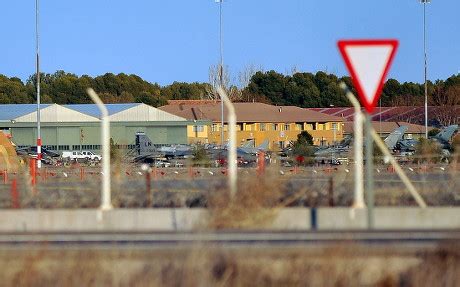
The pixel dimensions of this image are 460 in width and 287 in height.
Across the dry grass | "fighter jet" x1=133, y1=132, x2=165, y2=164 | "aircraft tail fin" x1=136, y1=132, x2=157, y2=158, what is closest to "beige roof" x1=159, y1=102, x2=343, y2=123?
"aircraft tail fin" x1=136, y1=132, x2=157, y2=158

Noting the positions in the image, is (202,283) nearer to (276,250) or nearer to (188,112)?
(276,250)

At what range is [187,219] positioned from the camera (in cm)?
1695

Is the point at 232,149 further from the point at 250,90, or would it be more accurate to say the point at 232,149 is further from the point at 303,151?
the point at 250,90

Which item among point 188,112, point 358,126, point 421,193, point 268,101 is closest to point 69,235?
point 358,126

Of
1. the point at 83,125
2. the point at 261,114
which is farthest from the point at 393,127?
the point at 83,125

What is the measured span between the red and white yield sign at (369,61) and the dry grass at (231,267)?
2.52 metres

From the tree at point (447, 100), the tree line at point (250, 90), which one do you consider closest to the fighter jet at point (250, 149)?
the tree at point (447, 100)

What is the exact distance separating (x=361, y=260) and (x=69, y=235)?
6374 millimetres

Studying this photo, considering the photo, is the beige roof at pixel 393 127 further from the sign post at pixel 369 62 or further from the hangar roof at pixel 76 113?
the sign post at pixel 369 62

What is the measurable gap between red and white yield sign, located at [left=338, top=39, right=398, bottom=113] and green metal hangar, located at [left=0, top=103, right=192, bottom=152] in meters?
65.8

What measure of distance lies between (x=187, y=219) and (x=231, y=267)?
616 cm

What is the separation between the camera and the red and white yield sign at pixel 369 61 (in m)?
13.2

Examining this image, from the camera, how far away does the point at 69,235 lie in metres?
16.1

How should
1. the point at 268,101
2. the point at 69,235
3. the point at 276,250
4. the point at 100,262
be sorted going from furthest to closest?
1. the point at 268,101
2. the point at 69,235
3. the point at 276,250
4. the point at 100,262
